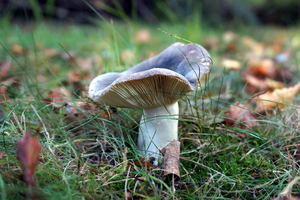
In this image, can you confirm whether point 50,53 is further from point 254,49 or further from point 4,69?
point 254,49

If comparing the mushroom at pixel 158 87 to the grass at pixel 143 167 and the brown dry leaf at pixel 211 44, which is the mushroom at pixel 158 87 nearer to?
the grass at pixel 143 167

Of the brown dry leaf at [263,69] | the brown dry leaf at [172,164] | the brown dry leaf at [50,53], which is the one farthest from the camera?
the brown dry leaf at [50,53]

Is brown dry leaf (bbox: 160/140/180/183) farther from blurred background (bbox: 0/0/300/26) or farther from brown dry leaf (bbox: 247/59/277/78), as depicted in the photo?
blurred background (bbox: 0/0/300/26)

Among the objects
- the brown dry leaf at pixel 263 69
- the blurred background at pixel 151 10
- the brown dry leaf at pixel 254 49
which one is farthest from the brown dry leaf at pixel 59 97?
the blurred background at pixel 151 10

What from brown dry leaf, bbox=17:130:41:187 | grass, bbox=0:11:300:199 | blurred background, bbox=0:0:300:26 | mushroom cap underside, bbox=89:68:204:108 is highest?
blurred background, bbox=0:0:300:26

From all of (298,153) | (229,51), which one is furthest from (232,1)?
(298,153)

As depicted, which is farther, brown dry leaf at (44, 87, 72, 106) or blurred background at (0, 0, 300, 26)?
blurred background at (0, 0, 300, 26)

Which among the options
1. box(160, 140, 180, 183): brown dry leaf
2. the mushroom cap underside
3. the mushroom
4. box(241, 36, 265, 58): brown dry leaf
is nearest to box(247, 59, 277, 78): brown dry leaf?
box(241, 36, 265, 58): brown dry leaf

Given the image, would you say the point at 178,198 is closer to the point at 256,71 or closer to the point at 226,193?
the point at 226,193
